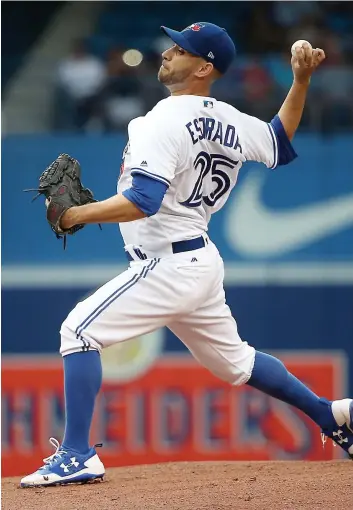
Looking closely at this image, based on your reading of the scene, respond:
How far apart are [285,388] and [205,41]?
1.43 metres

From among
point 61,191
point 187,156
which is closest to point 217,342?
point 187,156

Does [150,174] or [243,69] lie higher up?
[243,69]

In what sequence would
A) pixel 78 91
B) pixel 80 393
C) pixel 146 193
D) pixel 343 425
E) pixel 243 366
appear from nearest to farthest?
pixel 146 193 → pixel 80 393 → pixel 243 366 → pixel 343 425 → pixel 78 91

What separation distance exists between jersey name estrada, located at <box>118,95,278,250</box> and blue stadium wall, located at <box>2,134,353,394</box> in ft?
15.7

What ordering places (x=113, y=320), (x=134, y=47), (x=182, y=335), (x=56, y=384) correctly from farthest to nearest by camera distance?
(x=134, y=47), (x=56, y=384), (x=182, y=335), (x=113, y=320)

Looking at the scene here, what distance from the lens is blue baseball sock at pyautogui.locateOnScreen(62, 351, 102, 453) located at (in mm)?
3895

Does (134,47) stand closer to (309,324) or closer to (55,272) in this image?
(55,272)

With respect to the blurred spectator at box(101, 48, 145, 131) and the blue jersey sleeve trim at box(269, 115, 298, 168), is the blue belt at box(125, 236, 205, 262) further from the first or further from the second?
the blurred spectator at box(101, 48, 145, 131)


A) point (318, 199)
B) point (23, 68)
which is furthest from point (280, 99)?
point (23, 68)

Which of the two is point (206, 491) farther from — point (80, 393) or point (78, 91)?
point (78, 91)

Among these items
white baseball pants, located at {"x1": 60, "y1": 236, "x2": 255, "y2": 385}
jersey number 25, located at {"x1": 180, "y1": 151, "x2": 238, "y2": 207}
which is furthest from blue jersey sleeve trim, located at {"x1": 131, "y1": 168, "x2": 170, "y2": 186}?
white baseball pants, located at {"x1": 60, "y1": 236, "x2": 255, "y2": 385}

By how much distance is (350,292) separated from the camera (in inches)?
352

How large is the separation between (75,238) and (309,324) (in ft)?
7.04

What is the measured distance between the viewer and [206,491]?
3.94 metres
